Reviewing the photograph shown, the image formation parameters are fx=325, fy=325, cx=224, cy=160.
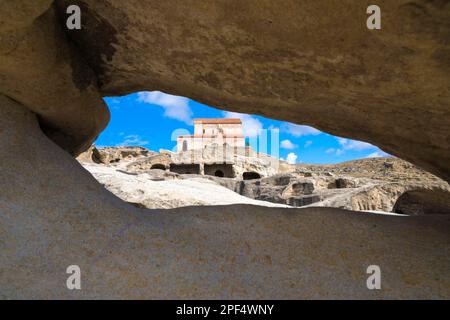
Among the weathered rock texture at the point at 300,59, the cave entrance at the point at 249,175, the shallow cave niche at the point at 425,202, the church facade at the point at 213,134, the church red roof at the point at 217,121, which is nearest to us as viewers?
the weathered rock texture at the point at 300,59

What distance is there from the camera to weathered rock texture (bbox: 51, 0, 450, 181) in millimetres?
1581

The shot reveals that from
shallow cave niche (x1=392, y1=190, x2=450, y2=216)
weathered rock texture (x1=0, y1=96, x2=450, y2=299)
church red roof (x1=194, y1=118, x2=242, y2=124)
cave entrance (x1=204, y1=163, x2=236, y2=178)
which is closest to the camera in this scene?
weathered rock texture (x1=0, y1=96, x2=450, y2=299)

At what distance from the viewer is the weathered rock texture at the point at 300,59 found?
1581 millimetres

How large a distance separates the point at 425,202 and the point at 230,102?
320 inches

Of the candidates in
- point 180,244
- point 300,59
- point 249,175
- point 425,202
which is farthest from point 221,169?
point 180,244

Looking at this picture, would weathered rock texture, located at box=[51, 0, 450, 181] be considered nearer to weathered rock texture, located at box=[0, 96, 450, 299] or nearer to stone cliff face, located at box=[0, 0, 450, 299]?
stone cliff face, located at box=[0, 0, 450, 299]

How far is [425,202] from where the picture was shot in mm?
8617

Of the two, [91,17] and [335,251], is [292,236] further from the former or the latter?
[91,17]

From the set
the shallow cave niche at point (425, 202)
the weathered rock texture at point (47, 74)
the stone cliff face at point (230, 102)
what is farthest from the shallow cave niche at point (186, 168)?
the stone cliff face at point (230, 102)

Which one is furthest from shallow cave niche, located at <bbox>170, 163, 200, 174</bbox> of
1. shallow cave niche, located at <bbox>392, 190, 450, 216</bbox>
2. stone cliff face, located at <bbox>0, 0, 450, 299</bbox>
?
stone cliff face, located at <bbox>0, 0, 450, 299</bbox>

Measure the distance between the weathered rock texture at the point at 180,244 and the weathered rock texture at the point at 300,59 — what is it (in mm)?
690

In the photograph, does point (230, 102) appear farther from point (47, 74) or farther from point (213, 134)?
point (213, 134)

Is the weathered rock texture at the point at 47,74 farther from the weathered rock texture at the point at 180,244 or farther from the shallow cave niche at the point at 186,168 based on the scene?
the shallow cave niche at the point at 186,168

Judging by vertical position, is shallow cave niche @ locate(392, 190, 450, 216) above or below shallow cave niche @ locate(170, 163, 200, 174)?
below
